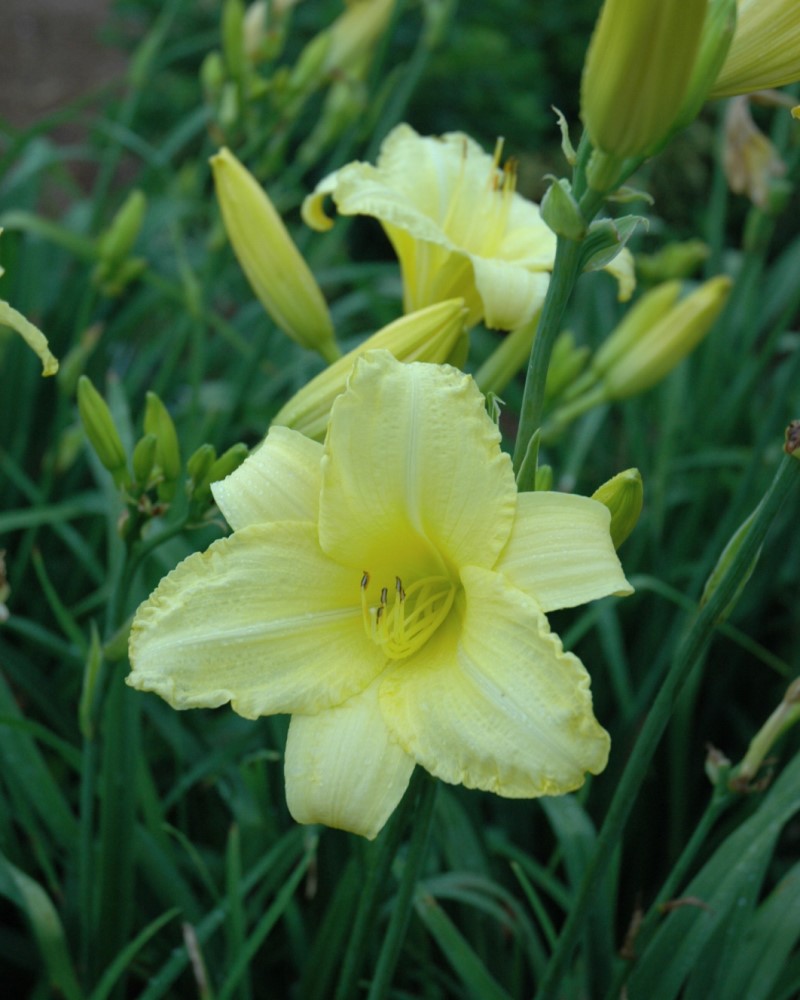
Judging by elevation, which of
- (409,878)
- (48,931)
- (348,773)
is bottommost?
(48,931)

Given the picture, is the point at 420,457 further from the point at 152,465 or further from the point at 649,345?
the point at 649,345

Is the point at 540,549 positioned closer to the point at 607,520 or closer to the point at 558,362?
the point at 607,520

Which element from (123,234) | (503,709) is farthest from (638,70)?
(123,234)

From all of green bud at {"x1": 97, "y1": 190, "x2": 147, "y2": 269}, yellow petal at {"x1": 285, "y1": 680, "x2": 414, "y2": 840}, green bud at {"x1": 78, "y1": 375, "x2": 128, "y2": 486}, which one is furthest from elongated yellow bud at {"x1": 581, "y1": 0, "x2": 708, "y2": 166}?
green bud at {"x1": 97, "y1": 190, "x2": 147, "y2": 269}

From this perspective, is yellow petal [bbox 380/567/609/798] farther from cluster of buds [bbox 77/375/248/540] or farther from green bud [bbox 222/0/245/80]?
green bud [bbox 222/0/245/80]

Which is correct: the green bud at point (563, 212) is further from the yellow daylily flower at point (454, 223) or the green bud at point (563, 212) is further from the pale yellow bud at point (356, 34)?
the pale yellow bud at point (356, 34)
